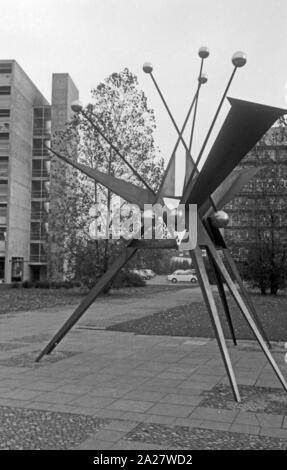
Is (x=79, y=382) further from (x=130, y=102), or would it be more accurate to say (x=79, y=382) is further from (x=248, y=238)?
(x=248, y=238)

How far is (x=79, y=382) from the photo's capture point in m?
7.25

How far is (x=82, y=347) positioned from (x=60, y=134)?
68.2 feet

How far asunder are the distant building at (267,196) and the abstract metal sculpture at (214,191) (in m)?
22.2

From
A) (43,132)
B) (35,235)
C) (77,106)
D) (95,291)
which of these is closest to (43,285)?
(35,235)

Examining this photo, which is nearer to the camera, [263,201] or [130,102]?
[130,102]

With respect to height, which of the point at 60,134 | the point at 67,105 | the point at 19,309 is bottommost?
the point at 19,309

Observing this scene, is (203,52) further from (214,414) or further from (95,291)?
(214,414)

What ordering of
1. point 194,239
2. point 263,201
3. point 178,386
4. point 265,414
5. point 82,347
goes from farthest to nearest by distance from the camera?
1. point 263,201
2. point 82,347
3. point 194,239
4. point 178,386
5. point 265,414

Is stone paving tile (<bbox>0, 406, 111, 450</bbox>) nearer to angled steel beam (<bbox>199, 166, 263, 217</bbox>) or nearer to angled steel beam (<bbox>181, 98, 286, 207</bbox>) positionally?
angled steel beam (<bbox>181, 98, 286, 207</bbox>)

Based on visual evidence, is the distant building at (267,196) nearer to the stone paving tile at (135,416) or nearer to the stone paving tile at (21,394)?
the stone paving tile at (21,394)

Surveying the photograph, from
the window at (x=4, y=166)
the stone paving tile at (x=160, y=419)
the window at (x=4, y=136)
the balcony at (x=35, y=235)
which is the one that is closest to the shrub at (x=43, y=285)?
the window at (x=4, y=166)

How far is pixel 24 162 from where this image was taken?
58.0m
